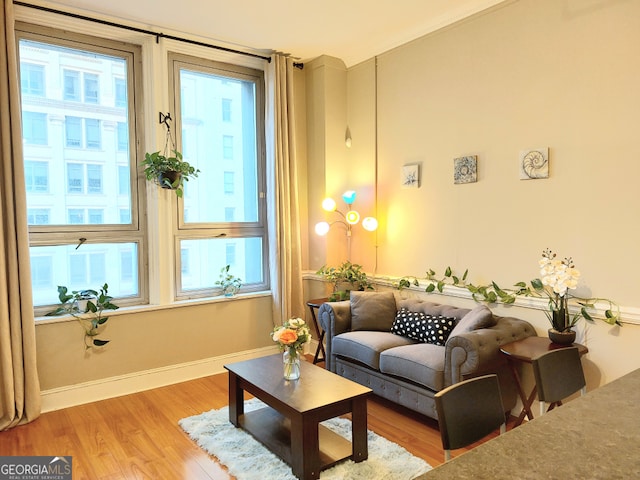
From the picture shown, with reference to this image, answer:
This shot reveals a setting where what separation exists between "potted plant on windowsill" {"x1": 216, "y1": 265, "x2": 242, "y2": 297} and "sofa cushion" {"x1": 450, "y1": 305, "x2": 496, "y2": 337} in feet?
7.30

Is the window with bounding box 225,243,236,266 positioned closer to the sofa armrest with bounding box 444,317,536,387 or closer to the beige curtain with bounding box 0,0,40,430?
the beige curtain with bounding box 0,0,40,430

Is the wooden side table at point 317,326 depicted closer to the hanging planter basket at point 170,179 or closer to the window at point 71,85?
the hanging planter basket at point 170,179

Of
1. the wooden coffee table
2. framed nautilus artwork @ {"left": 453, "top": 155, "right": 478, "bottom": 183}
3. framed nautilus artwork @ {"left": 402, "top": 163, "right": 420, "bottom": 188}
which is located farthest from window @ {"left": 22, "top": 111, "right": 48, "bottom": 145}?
framed nautilus artwork @ {"left": 453, "top": 155, "right": 478, "bottom": 183}

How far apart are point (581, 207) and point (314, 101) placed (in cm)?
285

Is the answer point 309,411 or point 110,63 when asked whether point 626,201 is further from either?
point 110,63

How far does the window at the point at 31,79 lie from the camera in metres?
3.67

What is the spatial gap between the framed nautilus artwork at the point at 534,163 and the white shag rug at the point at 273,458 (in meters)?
2.06

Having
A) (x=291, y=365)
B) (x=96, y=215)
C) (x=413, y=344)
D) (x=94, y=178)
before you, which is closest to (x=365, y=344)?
(x=413, y=344)

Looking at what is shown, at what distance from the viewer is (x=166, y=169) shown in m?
4.09

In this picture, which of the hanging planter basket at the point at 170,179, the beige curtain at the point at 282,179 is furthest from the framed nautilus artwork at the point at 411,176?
the hanging planter basket at the point at 170,179

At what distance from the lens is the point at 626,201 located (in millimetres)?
2867

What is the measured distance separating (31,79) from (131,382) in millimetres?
2597

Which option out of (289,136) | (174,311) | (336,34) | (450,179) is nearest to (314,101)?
(289,136)

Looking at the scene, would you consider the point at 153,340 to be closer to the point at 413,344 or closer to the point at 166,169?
the point at 166,169
